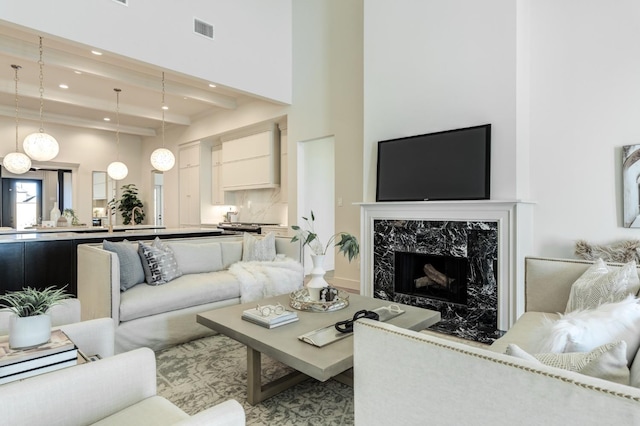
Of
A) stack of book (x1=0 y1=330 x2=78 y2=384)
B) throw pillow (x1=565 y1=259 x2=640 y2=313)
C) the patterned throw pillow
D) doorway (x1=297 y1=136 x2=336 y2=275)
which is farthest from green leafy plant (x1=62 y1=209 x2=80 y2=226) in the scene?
throw pillow (x1=565 y1=259 x2=640 y2=313)

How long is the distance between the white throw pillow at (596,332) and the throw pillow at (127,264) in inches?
117

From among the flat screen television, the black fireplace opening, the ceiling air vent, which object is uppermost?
the ceiling air vent

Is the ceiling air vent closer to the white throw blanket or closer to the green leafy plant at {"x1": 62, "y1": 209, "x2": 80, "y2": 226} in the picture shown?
the white throw blanket

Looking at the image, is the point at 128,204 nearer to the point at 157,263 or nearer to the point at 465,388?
the point at 157,263

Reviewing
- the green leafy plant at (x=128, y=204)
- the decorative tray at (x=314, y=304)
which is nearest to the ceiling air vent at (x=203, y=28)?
the decorative tray at (x=314, y=304)

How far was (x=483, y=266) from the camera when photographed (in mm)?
3365

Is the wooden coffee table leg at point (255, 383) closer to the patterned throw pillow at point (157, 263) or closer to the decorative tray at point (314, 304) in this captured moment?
the decorative tray at point (314, 304)

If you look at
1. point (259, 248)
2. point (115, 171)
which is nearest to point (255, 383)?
point (259, 248)

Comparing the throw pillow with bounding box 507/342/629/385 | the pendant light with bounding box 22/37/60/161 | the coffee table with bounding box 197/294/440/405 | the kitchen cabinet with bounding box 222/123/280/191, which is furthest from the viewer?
the kitchen cabinet with bounding box 222/123/280/191

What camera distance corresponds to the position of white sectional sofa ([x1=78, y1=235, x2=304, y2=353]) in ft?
8.83

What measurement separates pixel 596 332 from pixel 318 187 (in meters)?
5.35

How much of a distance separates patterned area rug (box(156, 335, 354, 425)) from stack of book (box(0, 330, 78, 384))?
3.19 feet

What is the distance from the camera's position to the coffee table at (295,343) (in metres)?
1.65

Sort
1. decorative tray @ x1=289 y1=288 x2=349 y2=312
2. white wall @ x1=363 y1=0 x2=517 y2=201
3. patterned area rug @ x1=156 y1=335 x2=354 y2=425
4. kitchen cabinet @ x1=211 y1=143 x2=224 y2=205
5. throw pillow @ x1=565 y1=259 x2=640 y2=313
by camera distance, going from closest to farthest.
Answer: throw pillow @ x1=565 y1=259 x2=640 y2=313, patterned area rug @ x1=156 y1=335 x2=354 y2=425, decorative tray @ x1=289 y1=288 x2=349 y2=312, white wall @ x1=363 y1=0 x2=517 y2=201, kitchen cabinet @ x1=211 y1=143 x2=224 y2=205
